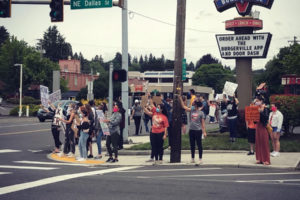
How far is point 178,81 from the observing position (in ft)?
46.1

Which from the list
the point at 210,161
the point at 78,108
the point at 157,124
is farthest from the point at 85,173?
the point at 78,108

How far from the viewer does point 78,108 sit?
1680 centimetres

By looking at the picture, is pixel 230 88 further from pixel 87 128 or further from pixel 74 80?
pixel 74 80

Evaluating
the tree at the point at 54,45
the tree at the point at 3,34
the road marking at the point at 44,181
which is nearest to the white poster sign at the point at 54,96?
the road marking at the point at 44,181

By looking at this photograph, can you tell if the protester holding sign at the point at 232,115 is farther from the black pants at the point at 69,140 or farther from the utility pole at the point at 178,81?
the black pants at the point at 69,140

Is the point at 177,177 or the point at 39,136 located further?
the point at 39,136

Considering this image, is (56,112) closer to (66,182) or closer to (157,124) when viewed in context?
(157,124)

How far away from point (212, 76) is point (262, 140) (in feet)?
405

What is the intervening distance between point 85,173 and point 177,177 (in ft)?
7.98

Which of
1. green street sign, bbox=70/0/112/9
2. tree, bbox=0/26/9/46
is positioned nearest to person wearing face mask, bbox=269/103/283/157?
green street sign, bbox=70/0/112/9

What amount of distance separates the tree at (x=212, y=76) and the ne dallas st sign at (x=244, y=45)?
114 meters

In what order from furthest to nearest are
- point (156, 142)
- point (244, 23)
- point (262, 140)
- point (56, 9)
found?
point (244, 23), point (56, 9), point (156, 142), point (262, 140)

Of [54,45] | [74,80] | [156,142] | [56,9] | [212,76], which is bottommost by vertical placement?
[156,142]

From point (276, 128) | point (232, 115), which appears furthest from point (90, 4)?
point (276, 128)
